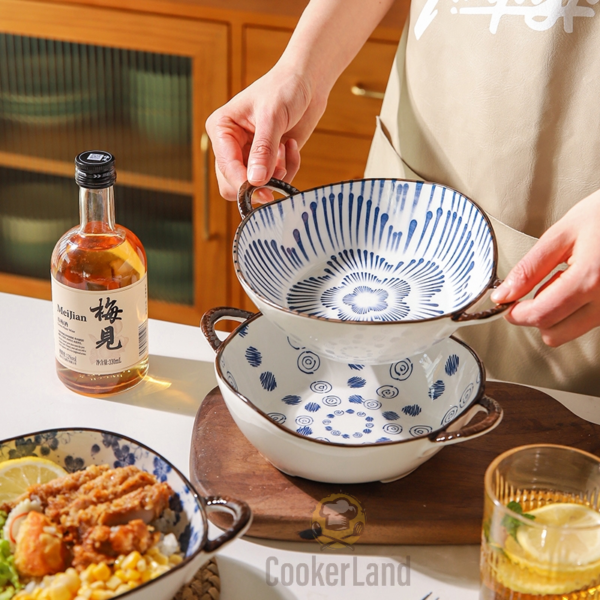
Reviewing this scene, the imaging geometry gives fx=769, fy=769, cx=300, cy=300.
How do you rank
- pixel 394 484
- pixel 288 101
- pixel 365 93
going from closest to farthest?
pixel 394 484 < pixel 288 101 < pixel 365 93

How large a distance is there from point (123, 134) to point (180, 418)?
134cm

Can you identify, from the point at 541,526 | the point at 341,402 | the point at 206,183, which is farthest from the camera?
the point at 206,183

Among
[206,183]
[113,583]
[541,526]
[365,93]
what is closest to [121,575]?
[113,583]

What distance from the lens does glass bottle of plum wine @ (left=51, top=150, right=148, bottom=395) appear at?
772 millimetres

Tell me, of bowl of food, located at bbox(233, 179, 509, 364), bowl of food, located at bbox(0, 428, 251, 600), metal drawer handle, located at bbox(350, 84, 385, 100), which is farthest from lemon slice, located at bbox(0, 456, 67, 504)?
metal drawer handle, located at bbox(350, 84, 385, 100)

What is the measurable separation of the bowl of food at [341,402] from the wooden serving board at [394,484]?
0.02 m

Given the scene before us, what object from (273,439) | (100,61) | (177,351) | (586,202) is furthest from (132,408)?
(100,61)

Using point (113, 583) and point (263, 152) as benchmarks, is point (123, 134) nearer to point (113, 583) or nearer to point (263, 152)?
point (263, 152)

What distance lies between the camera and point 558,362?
3.22ft

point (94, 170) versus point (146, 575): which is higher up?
point (94, 170)

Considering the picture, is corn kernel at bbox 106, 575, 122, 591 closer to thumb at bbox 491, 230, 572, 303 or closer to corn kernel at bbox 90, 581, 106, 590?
corn kernel at bbox 90, 581, 106, 590

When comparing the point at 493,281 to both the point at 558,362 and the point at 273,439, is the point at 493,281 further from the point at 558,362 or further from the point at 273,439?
the point at 558,362

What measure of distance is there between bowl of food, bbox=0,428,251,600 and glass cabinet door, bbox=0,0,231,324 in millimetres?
1332

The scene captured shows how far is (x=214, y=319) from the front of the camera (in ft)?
2.57
